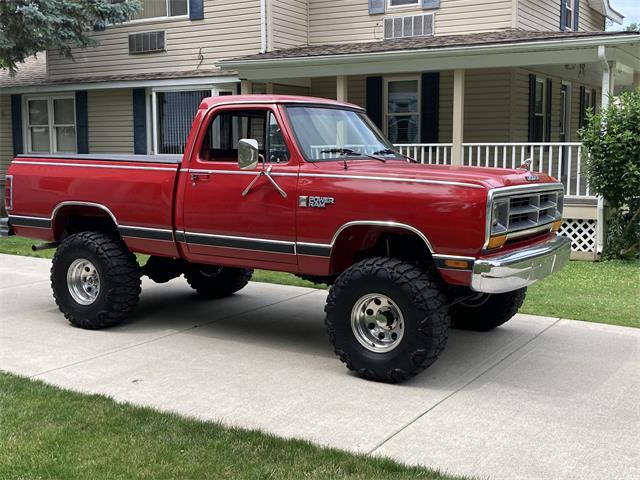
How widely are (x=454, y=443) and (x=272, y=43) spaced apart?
43.3 feet

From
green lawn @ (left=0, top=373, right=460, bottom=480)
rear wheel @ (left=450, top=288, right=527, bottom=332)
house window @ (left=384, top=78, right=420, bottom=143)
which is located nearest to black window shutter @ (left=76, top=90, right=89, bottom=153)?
house window @ (left=384, top=78, right=420, bottom=143)

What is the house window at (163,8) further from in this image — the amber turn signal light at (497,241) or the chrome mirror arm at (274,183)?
the amber turn signal light at (497,241)

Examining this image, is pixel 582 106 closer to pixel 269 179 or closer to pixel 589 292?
pixel 589 292

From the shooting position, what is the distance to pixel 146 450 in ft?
13.7

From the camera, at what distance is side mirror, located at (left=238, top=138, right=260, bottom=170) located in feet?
19.1

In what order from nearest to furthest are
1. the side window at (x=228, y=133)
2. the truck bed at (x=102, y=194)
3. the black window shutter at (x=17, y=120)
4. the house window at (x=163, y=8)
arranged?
the side window at (x=228, y=133)
the truck bed at (x=102, y=194)
the house window at (x=163, y=8)
the black window shutter at (x=17, y=120)

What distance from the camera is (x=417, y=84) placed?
1570cm

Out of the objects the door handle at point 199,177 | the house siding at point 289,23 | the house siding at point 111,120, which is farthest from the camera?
the house siding at point 111,120

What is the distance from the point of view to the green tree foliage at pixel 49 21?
53.1 feet

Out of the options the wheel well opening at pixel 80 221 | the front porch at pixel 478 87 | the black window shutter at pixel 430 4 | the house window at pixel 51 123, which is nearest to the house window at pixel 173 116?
the front porch at pixel 478 87

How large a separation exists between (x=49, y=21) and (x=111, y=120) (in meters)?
3.06

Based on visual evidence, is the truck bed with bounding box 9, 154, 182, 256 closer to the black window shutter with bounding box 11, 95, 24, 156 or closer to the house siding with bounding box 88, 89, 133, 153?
the house siding with bounding box 88, 89, 133, 153

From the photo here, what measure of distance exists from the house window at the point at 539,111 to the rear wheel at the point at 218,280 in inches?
389

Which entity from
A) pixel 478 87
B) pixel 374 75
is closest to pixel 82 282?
pixel 374 75
